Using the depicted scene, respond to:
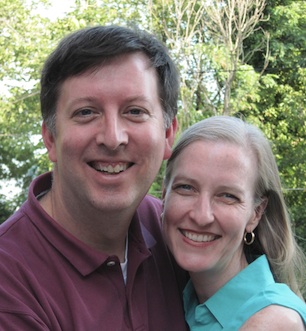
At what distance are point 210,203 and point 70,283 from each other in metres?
0.57

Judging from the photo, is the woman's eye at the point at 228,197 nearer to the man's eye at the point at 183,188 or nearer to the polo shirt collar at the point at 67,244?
the man's eye at the point at 183,188

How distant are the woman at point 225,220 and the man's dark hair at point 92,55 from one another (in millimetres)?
197

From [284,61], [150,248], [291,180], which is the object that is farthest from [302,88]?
[150,248]

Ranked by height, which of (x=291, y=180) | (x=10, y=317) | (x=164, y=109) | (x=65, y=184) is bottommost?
(x=291, y=180)

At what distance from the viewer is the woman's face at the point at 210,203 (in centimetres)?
199

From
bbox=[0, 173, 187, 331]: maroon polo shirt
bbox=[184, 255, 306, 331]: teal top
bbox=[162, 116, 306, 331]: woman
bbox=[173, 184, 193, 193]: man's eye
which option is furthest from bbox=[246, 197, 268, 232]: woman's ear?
bbox=[0, 173, 187, 331]: maroon polo shirt

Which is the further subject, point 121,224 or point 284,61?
point 284,61

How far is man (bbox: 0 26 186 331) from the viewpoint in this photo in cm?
175

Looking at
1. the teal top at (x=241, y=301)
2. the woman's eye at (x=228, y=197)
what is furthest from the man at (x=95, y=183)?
the woman's eye at (x=228, y=197)

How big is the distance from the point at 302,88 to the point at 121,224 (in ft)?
36.9

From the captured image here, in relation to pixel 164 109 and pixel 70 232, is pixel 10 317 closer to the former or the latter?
pixel 70 232

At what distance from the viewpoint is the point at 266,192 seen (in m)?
2.15

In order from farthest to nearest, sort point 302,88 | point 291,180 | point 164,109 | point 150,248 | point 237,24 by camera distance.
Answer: point 302,88 < point 291,180 < point 237,24 < point 150,248 < point 164,109

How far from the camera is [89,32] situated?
1899 millimetres
